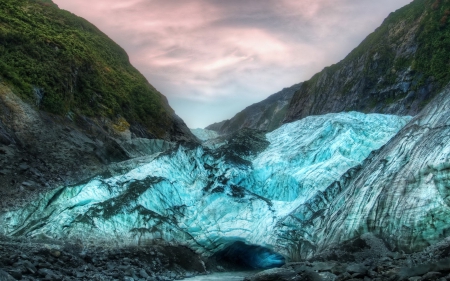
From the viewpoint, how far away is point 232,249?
605 inches

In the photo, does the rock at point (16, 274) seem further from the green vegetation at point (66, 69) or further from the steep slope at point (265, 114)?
the steep slope at point (265, 114)

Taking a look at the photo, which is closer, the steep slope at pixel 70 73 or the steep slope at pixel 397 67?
the steep slope at pixel 70 73

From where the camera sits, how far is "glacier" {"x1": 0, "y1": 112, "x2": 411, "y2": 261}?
13695 mm

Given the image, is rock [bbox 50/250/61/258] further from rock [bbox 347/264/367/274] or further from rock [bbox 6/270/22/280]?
rock [bbox 347/264/367/274]

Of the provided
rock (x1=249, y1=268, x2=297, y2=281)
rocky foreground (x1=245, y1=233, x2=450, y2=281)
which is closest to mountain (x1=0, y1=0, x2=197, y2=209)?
rock (x1=249, y1=268, x2=297, y2=281)

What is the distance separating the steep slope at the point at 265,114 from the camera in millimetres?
66688

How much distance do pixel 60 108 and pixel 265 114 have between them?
180 ft

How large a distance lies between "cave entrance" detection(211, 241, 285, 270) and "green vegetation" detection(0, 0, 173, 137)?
10.1m

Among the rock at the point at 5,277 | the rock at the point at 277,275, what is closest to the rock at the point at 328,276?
the rock at the point at 277,275

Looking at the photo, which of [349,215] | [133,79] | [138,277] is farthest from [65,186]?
[133,79]

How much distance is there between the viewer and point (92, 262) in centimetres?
1137

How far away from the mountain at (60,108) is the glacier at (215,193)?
4.78 feet

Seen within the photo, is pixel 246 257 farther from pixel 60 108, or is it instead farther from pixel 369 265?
pixel 60 108

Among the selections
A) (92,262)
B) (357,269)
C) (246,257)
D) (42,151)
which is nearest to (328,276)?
(357,269)
